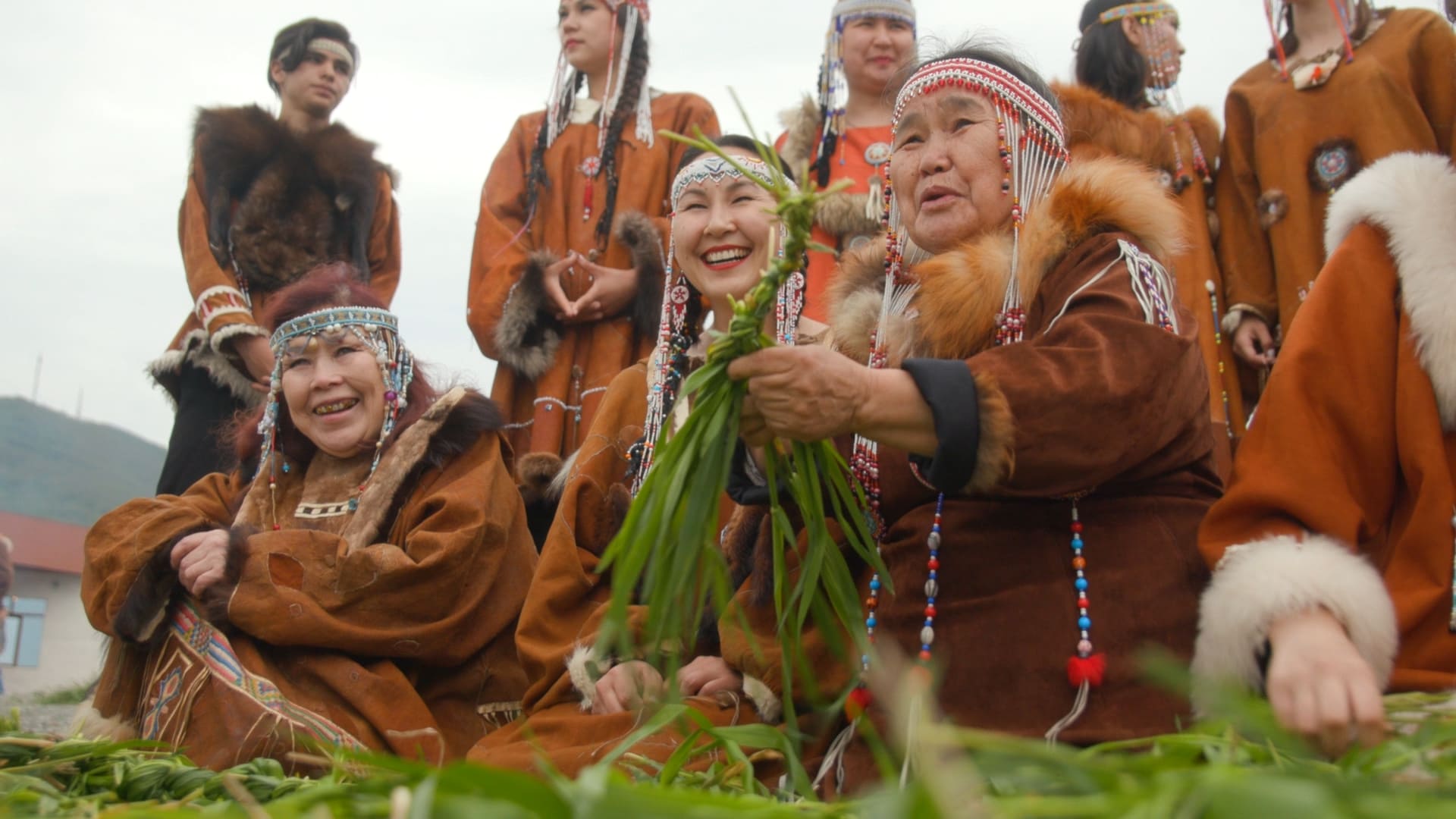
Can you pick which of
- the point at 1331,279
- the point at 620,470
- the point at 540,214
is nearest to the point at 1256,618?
the point at 1331,279

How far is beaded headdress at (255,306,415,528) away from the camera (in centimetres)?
371

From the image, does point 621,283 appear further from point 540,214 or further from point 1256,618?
point 1256,618

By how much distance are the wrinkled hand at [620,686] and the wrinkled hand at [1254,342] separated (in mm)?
2287

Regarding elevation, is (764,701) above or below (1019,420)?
below

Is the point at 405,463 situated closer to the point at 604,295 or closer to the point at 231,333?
the point at 604,295

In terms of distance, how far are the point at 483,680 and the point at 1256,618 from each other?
6.98ft

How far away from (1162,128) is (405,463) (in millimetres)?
2628

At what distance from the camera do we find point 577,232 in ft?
15.5

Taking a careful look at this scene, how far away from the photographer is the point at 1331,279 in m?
2.10

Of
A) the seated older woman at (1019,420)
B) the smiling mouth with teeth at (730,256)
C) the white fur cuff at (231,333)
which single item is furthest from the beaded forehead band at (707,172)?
the white fur cuff at (231,333)

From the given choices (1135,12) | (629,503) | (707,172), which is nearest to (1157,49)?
(1135,12)

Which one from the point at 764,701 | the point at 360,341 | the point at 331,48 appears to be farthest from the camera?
the point at 331,48

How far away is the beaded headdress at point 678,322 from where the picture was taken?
3322 millimetres

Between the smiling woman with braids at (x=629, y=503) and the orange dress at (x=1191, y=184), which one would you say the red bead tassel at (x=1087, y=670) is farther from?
the orange dress at (x=1191, y=184)
